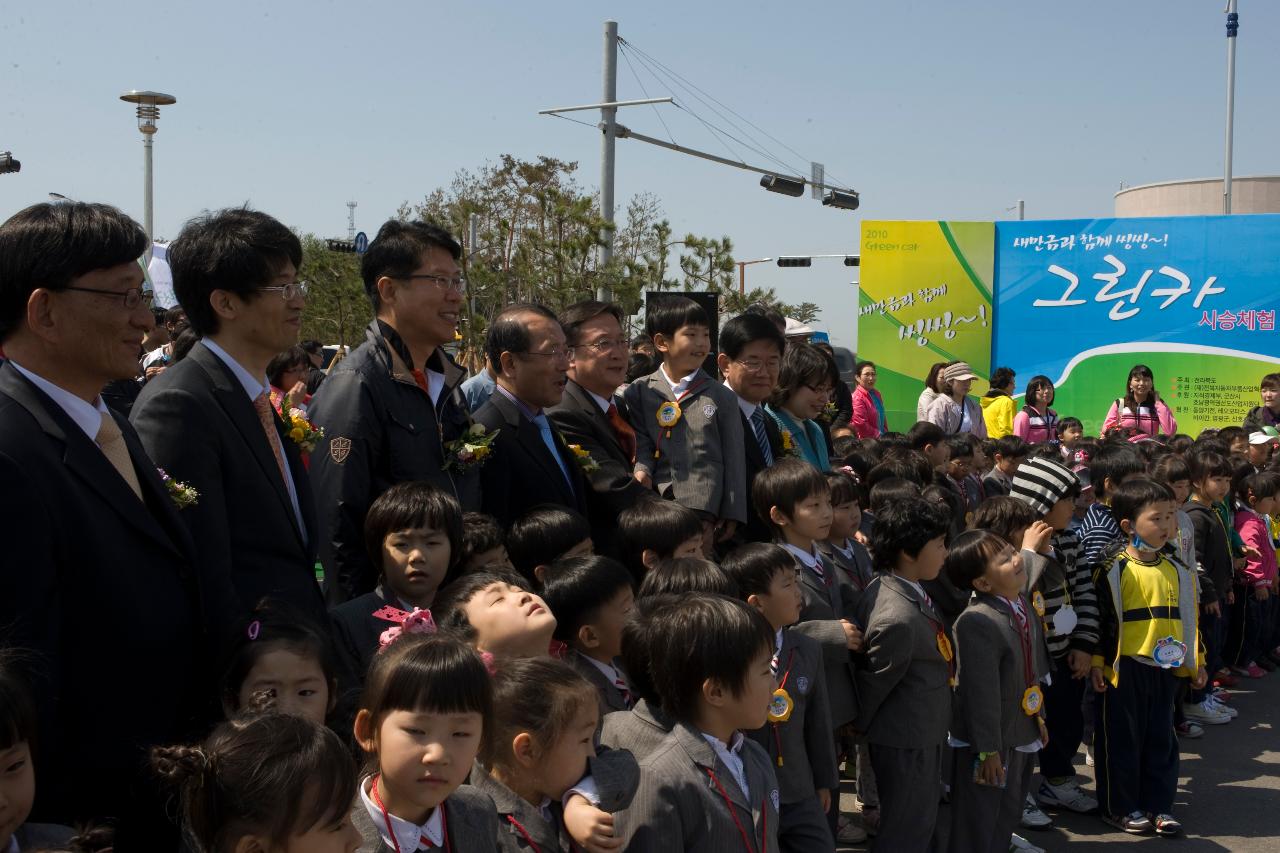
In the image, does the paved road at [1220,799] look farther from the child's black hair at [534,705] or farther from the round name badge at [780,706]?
the child's black hair at [534,705]

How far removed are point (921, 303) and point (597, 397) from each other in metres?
12.6

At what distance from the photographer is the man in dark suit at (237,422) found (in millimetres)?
2783

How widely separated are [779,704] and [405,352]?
1.74 metres

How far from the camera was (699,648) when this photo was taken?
288 cm

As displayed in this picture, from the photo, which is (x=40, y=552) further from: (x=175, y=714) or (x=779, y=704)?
(x=779, y=704)

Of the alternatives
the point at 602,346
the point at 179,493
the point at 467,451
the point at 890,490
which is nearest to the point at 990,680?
the point at 890,490

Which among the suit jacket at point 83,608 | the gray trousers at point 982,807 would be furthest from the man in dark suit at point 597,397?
the suit jacket at point 83,608

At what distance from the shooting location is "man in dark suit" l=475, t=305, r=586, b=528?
4309 mm

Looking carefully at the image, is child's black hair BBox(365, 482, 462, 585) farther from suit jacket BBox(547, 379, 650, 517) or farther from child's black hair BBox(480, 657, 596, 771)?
suit jacket BBox(547, 379, 650, 517)

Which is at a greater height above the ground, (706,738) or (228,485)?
(228,485)

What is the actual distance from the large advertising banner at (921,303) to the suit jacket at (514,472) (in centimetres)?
1283

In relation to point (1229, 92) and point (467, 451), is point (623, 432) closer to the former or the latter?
point (467, 451)

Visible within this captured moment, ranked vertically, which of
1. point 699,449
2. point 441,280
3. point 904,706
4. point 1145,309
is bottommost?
point 904,706

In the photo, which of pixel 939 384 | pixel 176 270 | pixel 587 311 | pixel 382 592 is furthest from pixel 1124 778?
pixel 939 384
